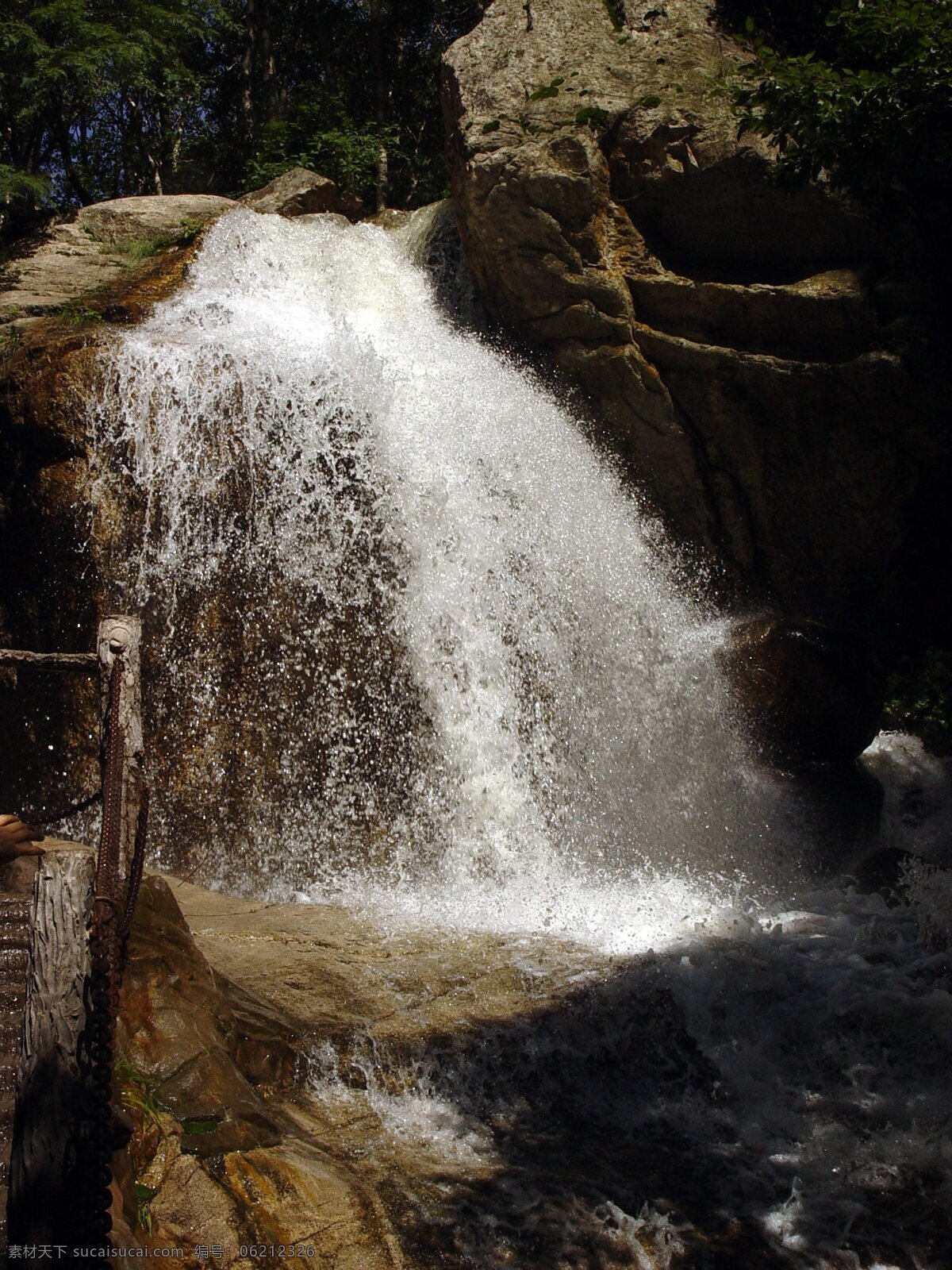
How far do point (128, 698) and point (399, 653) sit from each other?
5.07 metres

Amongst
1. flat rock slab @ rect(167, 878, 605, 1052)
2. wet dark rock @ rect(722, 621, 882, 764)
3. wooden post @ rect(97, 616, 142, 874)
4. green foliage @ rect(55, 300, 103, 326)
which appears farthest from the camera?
green foliage @ rect(55, 300, 103, 326)

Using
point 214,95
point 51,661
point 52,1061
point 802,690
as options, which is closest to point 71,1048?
point 52,1061

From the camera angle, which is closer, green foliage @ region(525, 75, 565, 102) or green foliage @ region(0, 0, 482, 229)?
green foliage @ region(525, 75, 565, 102)

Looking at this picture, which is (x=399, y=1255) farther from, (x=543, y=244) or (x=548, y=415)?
(x=543, y=244)

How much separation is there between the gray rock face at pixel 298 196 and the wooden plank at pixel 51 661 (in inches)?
436

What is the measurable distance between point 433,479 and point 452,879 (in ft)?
11.9

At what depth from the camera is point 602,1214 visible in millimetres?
4297

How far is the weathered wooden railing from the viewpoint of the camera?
291cm

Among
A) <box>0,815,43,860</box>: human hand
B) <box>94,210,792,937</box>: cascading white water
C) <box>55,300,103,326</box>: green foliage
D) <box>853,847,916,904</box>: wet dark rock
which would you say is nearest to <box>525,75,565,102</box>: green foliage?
<box>94,210,792,937</box>: cascading white water

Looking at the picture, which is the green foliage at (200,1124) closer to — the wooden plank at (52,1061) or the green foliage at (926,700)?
the wooden plank at (52,1061)

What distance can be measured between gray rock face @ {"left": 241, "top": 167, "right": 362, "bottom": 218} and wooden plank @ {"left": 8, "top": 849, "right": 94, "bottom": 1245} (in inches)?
486

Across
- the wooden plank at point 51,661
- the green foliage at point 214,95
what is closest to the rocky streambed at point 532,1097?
the wooden plank at point 51,661

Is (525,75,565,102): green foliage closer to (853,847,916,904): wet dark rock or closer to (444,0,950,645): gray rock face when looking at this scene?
(444,0,950,645): gray rock face

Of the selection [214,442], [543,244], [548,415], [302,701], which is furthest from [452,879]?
[543,244]
